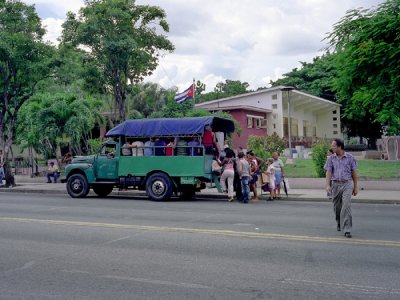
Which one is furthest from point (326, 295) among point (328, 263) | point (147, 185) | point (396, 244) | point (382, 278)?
point (147, 185)

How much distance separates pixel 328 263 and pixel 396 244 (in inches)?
76.2

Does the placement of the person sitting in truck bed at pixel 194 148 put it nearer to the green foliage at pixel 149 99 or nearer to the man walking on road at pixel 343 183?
the man walking on road at pixel 343 183

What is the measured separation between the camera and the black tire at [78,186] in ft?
61.2

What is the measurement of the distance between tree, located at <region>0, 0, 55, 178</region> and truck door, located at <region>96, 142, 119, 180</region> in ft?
24.0

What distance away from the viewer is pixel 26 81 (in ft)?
79.7

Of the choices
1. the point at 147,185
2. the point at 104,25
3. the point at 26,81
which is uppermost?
the point at 104,25

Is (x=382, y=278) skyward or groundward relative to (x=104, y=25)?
groundward

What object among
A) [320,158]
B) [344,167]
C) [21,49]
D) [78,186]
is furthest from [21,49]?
[344,167]

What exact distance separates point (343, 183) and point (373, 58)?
26.3 ft

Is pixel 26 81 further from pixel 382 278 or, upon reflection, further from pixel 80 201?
pixel 382 278

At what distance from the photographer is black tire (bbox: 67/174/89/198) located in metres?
18.7

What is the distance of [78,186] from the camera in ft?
61.7

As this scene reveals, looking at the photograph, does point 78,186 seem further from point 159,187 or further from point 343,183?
point 343,183

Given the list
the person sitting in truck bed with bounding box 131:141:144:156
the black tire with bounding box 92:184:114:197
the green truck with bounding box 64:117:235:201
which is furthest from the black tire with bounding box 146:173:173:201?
the black tire with bounding box 92:184:114:197
